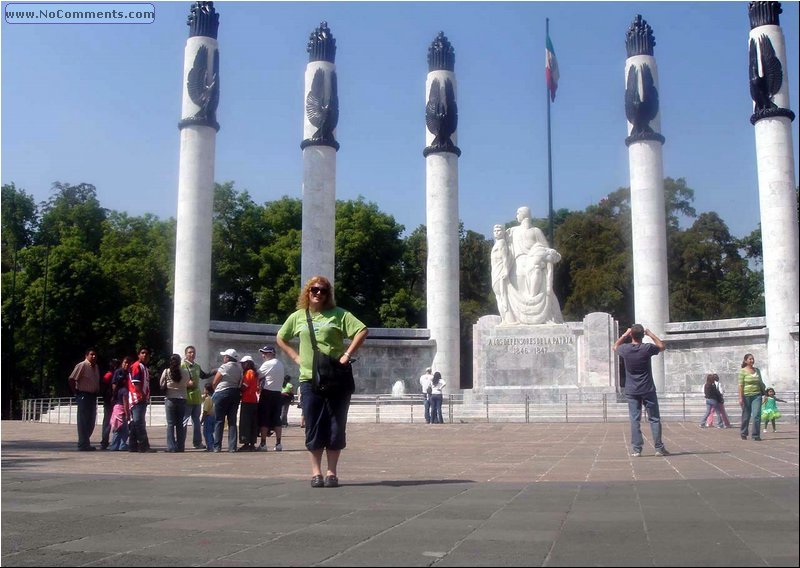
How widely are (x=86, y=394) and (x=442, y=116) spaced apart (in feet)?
85.3

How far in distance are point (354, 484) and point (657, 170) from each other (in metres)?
30.9

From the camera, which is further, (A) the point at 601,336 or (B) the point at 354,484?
(A) the point at 601,336

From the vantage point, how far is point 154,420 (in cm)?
2773

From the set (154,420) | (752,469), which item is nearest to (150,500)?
(752,469)

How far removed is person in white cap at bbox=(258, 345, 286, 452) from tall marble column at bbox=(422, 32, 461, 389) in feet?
77.0

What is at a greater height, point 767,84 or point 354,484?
point 767,84

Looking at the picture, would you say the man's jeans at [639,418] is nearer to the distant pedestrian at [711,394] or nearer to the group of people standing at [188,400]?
the group of people standing at [188,400]

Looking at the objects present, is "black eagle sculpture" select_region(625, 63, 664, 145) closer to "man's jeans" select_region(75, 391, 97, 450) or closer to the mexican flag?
the mexican flag

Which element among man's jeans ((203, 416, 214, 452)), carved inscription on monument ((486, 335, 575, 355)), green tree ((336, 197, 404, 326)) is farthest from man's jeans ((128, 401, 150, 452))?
green tree ((336, 197, 404, 326))

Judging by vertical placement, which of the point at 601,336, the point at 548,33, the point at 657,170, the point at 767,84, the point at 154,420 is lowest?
the point at 154,420

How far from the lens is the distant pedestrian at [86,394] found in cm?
1398

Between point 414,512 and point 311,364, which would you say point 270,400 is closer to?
point 311,364

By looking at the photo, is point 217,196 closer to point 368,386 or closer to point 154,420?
point 368,386

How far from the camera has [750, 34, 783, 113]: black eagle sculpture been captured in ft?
109
